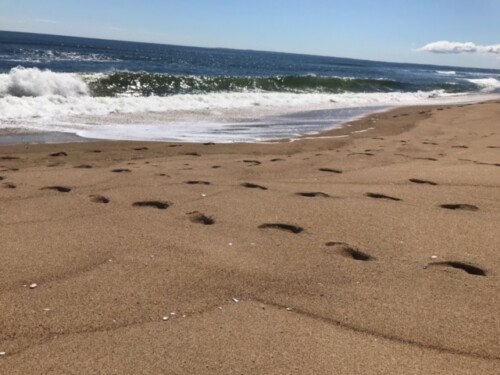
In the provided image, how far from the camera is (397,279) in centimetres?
288

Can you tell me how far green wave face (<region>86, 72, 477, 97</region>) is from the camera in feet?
66.7

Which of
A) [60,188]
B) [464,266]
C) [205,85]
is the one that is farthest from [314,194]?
[205,85]

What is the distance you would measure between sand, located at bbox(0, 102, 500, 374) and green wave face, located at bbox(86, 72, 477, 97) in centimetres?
1540

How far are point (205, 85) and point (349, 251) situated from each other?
20454 mm

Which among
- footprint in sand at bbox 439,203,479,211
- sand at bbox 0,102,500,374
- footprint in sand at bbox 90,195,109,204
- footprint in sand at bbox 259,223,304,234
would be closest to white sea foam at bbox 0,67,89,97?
sand at bbox 0,102,500,374

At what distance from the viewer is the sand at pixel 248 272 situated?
2.14 m

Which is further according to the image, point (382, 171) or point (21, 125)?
point (21, 125)

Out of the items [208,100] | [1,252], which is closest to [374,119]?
[208,100]

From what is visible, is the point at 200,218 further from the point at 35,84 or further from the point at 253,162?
the point at 35,84

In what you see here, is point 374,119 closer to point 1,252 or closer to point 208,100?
point 208,100

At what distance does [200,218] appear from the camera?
151 inches

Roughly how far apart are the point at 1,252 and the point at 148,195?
1540mm

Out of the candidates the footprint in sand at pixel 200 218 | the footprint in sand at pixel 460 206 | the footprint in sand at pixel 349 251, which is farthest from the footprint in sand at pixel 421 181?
the footprint in sand at pixel 200 218

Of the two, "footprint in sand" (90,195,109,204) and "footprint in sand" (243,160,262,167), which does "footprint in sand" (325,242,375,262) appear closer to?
"footprint in sand" (90,195,109,204)
